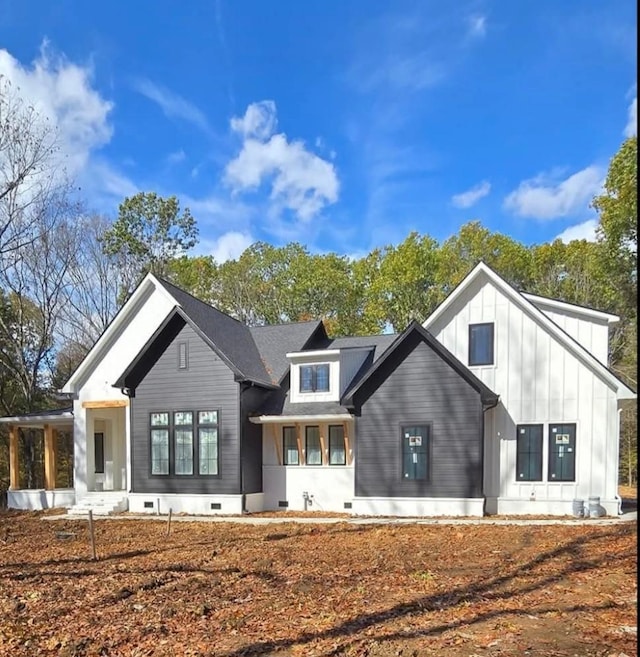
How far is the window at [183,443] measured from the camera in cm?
→ 1617

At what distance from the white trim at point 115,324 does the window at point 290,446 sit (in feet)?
18.4

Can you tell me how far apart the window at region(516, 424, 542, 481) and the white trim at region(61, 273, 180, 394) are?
11000 mm

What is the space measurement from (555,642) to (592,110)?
8639mm

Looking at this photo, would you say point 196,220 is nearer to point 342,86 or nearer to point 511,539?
point 342,86

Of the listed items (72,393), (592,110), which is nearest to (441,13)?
(592,110)

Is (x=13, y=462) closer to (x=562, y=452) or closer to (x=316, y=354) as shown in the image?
(x=316, y=354)

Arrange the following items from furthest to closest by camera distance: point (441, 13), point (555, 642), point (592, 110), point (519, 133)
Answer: point (519, 133), point (592, 110), point (441, 13), point (555, 642)

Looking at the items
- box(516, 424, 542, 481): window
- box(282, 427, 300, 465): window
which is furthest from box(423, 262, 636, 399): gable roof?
box(282, 427, 300, 465): window

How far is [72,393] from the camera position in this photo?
1839cm

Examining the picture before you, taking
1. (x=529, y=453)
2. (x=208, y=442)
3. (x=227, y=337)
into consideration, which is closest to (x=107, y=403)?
(x=208, y=442)

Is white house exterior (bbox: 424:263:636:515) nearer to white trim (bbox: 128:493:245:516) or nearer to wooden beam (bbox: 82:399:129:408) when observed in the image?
white trim (bbox: 128:493:245:516)

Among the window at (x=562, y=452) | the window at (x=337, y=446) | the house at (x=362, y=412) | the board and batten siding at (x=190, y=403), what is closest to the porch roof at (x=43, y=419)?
the house at (x=362, y=412)

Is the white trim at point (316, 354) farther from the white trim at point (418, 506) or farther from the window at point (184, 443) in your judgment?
the white trim at point (418, 506)

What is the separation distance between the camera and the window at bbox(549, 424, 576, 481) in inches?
542
